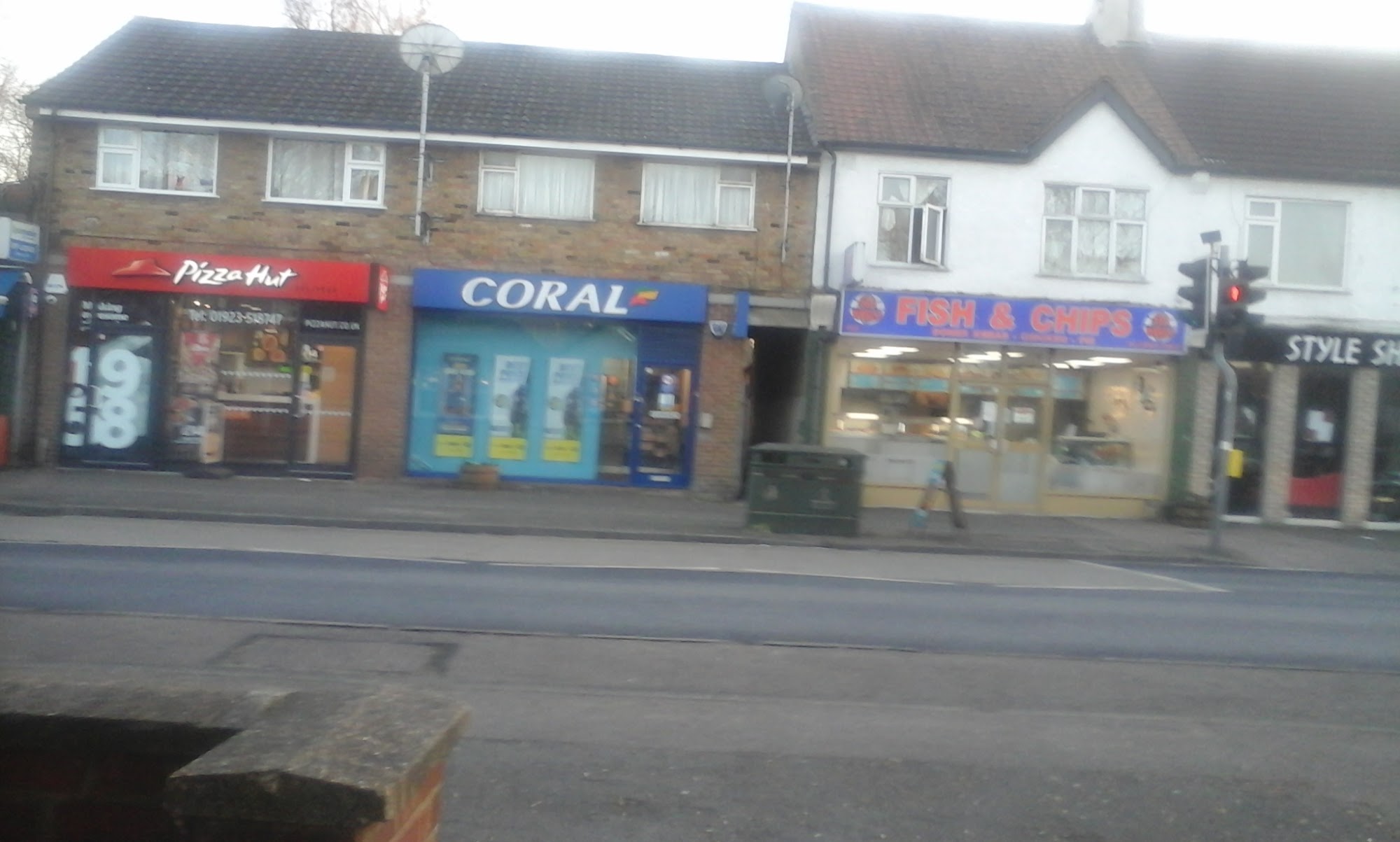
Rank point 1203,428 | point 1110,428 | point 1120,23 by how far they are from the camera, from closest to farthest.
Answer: point 1203,428
point 1110,428
point 1120,23

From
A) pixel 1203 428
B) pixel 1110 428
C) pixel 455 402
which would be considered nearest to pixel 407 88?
pixel 455 402

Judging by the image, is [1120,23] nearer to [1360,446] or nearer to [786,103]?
[786,103]

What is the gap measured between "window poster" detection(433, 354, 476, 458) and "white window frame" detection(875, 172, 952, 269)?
6.91 meters

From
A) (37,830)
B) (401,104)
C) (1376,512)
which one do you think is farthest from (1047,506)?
(37,830)

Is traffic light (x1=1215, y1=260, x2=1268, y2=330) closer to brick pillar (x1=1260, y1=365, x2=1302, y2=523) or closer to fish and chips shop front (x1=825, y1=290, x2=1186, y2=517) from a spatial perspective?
fish and chips shop front (x1=825, y1=290, x2=1186, y2=517)

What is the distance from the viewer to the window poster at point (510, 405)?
21344 millimetres

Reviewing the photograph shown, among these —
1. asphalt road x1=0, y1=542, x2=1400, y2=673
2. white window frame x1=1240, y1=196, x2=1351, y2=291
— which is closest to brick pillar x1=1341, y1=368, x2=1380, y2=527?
white window frame x1=1240, y1=196, x2=1351, y2=291

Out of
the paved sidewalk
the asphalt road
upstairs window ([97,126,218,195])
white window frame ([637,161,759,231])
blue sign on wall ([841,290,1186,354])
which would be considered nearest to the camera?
the asphalt road

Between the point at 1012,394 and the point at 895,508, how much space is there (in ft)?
9.02

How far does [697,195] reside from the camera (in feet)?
69.7

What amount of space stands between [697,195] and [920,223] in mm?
3642

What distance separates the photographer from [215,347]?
68.1ft

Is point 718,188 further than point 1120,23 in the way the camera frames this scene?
No

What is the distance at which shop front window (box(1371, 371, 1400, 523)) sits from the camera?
72.7ft
